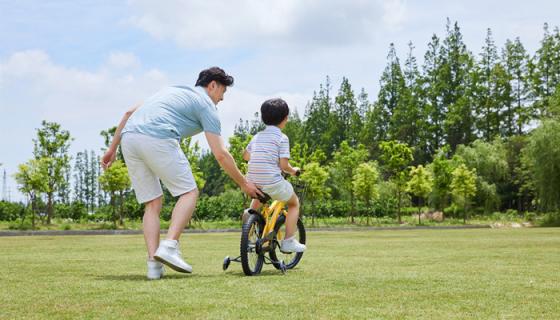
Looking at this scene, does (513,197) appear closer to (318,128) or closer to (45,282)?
(318,128)

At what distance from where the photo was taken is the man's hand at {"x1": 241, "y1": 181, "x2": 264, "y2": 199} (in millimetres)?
5633

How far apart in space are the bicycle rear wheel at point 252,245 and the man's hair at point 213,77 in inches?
49.1

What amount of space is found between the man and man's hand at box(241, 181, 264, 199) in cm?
1

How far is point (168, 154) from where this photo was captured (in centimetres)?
534

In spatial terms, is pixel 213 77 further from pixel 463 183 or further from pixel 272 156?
pixel 463 183

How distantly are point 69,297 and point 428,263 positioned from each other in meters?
4.50

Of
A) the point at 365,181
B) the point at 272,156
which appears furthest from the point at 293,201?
the point at 365,181

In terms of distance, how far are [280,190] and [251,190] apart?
Answer: 320 millimetres

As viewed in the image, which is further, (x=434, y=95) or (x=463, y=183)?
(x=434, y=95)

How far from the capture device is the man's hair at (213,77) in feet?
18.7

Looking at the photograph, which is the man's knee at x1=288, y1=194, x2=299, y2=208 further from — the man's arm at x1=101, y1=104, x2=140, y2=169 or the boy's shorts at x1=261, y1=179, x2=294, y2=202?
the man's arm at x1=101, y1=104, x2=140, y2=169

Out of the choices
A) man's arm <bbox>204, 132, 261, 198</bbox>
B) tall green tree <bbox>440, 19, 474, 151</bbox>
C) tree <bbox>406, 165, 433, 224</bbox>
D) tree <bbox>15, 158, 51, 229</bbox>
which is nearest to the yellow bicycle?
man's arm <bbox>204, 132, 261, 198</bbox>

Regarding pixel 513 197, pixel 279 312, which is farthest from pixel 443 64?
pixel 279 312

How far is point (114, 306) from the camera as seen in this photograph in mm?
3783
